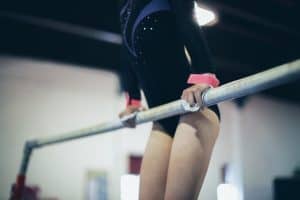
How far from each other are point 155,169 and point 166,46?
38 cm

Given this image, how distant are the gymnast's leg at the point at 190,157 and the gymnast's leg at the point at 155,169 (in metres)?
0.12

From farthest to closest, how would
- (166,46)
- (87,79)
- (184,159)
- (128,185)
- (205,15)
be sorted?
1. (87,79)
2. (128,185)
3. (205,15)
4. (166,46)
5. (184,159)

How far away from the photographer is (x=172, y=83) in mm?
1296

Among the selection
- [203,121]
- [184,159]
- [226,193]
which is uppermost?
[226,193]

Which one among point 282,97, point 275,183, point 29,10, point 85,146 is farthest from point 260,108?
point 29,10

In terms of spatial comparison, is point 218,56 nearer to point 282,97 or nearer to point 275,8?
point 275,8

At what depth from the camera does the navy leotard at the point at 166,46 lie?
1.20 m

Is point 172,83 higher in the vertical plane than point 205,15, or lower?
lower

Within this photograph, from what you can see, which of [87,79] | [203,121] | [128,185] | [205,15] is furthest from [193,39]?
[87,79]

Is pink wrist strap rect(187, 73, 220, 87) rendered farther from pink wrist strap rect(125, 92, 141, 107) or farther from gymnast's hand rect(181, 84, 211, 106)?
pink wrist strap rect(125, 92, 141, 107)

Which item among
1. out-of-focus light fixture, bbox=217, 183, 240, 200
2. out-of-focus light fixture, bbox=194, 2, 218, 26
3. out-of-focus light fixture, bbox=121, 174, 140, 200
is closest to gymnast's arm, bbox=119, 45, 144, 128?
out-of-focus light fixture, bbox=194, 2, 218, 26

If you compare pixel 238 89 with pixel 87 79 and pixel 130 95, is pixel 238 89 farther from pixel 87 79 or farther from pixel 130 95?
pixel 87 79

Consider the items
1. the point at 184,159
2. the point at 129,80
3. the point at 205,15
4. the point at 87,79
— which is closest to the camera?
the point at 184,159

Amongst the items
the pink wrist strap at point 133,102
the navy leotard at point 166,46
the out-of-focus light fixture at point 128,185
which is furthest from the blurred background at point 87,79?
the navy leotard at point 166,46
